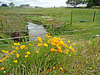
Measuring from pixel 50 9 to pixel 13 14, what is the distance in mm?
7756

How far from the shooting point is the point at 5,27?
9805 mm

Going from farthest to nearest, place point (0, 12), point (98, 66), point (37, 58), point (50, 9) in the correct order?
point (50, 9) < point (0, 12) < point (98, 66) < point (37, 58)

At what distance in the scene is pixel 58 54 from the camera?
2.09 meters

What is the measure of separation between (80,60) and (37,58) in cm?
131

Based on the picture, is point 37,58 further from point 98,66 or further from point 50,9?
point 50,9

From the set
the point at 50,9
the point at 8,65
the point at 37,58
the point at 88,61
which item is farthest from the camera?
the point at 50,9

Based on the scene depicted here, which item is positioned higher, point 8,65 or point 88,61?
point 8,65

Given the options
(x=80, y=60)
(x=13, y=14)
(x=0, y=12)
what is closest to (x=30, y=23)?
(x=13, y=14)

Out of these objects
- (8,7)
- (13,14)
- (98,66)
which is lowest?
(98,66)

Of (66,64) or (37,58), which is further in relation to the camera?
(66,64)

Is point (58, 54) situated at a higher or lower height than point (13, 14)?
lower

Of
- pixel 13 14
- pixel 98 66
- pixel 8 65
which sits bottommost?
pixel 98 66

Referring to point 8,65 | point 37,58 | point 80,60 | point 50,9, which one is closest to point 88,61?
point 80,60

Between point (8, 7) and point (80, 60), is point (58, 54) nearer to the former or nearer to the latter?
point (80, 60)
